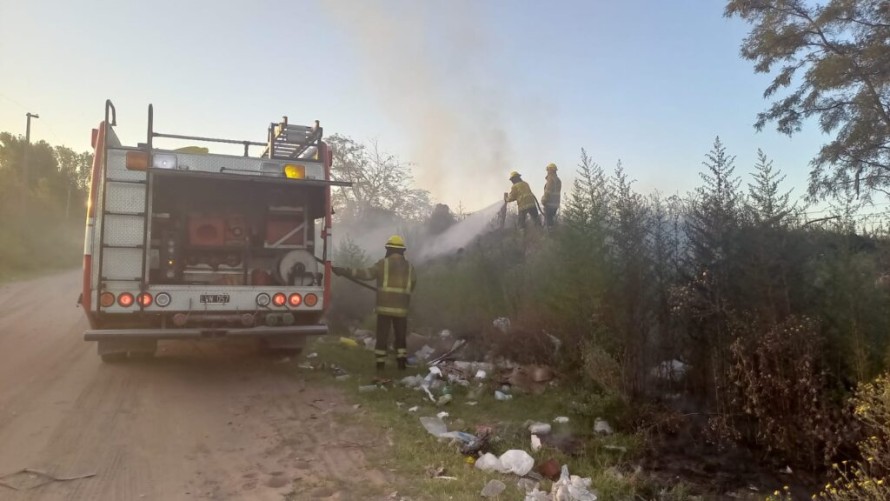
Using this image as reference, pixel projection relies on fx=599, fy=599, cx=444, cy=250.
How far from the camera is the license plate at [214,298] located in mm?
6891

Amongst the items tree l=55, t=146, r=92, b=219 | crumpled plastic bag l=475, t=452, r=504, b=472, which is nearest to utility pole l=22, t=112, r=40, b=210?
tree l=55, t=146, r=92, b=219

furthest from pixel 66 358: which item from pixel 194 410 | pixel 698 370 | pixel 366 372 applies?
pixel 698 370

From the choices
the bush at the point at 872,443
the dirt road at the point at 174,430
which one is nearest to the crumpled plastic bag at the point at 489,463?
the dirt road at the point at 174,430

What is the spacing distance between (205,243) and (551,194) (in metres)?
8.10

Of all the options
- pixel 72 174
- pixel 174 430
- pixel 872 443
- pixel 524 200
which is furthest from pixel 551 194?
pixel 72 174

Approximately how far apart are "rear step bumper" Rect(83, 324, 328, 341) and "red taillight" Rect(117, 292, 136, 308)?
0.28 m

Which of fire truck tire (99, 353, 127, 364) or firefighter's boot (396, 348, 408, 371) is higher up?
firefighter's boot (396, 348, 408, 371)

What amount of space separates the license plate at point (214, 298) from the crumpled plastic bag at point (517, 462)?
3.94m

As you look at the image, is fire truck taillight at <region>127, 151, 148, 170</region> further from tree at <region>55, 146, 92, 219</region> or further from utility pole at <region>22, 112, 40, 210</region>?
tree at <region>55, 146, 92, 219</region>

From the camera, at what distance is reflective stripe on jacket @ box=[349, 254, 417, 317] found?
804cm

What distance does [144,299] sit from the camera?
659 cm

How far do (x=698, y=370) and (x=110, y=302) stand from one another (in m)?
6.11

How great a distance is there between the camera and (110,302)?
649 centimetres

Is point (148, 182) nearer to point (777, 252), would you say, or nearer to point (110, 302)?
point (110, 302)
